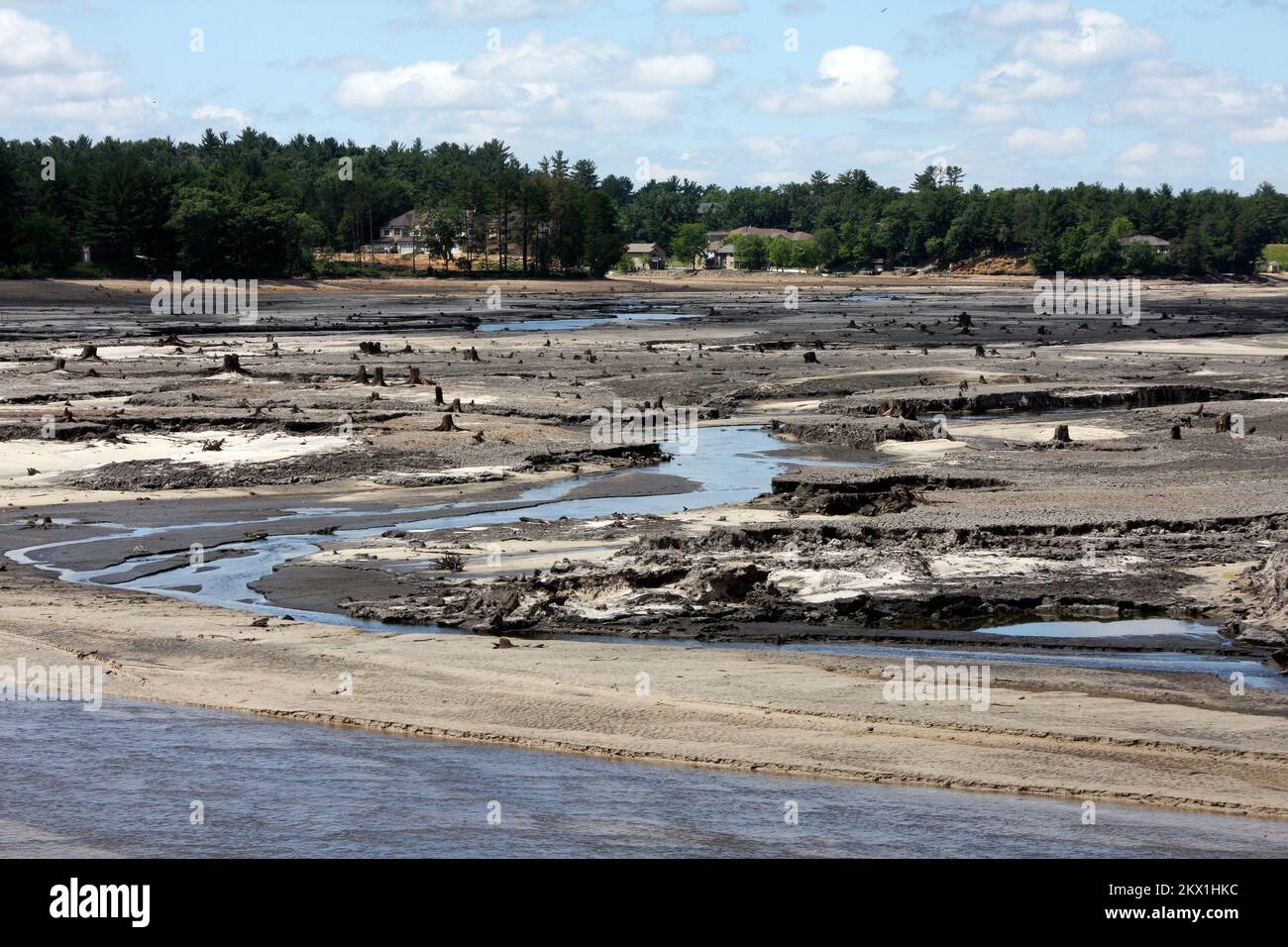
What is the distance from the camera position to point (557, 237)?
155 m

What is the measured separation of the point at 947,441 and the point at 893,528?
13.9 meters

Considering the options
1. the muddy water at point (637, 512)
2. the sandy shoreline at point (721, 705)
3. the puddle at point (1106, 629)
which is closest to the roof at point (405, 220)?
the muddy water at point (637, 512)

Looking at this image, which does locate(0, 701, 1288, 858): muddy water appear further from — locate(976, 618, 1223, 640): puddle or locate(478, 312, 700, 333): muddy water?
locate(478, 312, 700, 333): muddy water

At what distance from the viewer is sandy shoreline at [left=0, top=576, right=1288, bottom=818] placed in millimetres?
15008

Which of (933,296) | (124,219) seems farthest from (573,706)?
(933,296)

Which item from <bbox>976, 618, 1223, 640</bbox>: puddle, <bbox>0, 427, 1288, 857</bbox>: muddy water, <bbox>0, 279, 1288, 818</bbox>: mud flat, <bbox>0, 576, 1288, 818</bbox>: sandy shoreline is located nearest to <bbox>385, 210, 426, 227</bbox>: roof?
<bbox>0, 279, 1288, 818</bbox>: mud flat

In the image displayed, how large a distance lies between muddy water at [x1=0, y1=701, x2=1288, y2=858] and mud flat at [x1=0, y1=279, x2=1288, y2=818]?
502 millimetres

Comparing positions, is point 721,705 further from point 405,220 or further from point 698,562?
point 405,220

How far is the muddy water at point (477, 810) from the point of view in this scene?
1329 cm

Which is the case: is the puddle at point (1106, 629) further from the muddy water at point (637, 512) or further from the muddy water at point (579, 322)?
the muddy water at point (579, 322)

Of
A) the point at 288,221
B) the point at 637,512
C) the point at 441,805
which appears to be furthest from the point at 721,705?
the point at 288,221

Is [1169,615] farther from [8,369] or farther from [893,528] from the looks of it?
[8,369]

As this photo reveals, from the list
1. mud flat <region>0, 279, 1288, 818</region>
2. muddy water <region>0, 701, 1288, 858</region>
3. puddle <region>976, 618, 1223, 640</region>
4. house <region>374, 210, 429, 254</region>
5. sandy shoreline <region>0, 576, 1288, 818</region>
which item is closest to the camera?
muddy water <region>0, 701, 1288, 858</region>

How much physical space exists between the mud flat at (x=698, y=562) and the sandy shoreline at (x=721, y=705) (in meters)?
0.06
